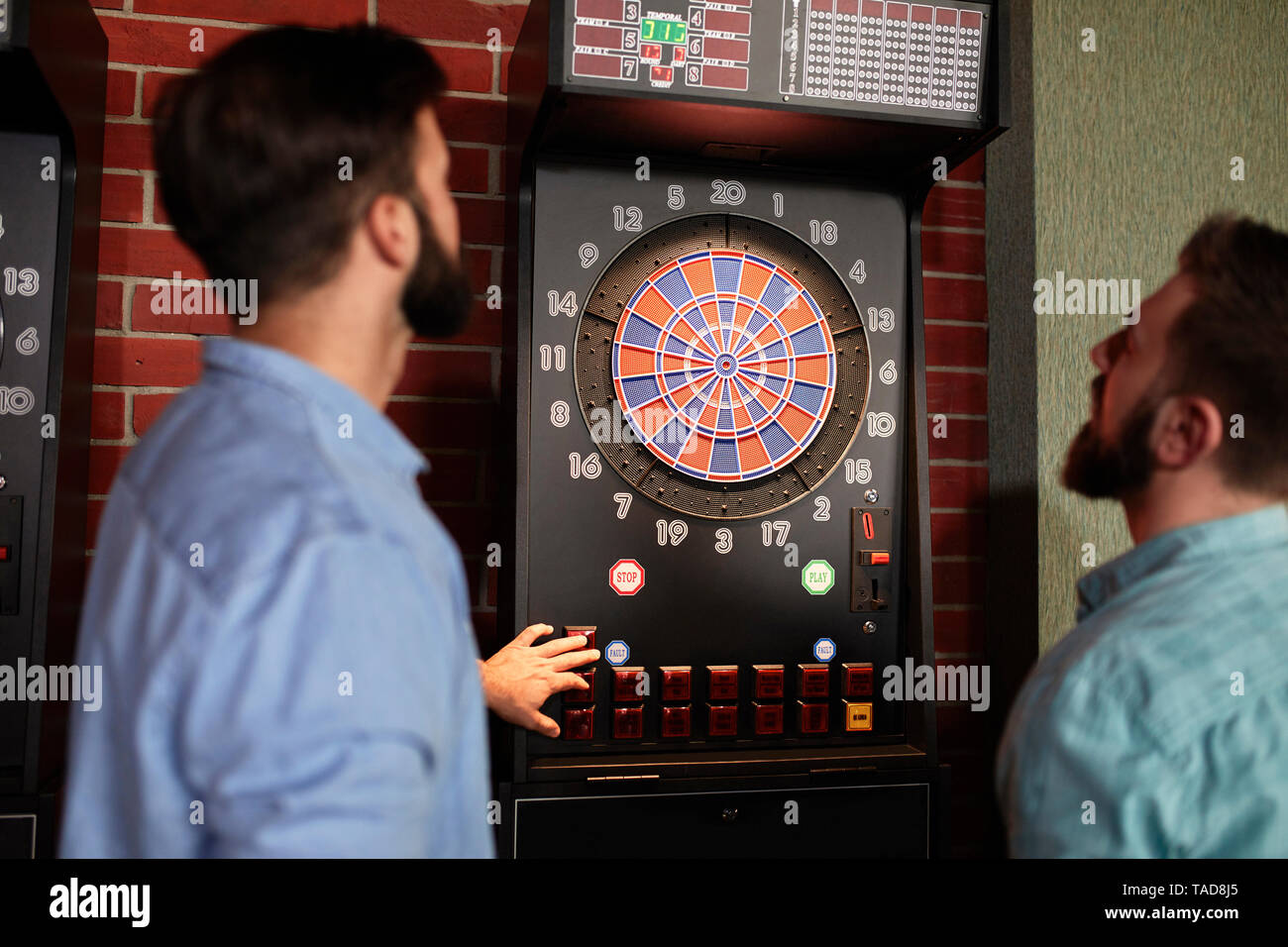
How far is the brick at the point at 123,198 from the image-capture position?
183 centimetres

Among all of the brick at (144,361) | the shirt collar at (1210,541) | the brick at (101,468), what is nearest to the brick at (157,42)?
the brick at (144,361)

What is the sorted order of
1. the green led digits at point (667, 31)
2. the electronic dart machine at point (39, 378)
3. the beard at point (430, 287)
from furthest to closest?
the green led digits at point (667, 31) → the electronic dart machine at point (39, 378) → the beard at point (430, 287)

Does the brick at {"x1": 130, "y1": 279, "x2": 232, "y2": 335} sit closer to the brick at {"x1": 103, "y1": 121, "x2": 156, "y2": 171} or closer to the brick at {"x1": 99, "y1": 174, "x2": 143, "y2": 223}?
the brick at {"x1": 99, "y1": 174, "x2": 143, "y2": 223}

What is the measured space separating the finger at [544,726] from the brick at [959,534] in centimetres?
104

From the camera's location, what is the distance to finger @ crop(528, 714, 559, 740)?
154 cm

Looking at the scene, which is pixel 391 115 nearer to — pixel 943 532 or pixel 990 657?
pixel 943 532

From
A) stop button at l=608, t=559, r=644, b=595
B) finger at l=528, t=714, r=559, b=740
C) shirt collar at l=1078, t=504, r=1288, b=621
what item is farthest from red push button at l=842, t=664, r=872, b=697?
shirt collar at l=1078, t=504, r=1288, b=621

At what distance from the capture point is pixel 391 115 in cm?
92

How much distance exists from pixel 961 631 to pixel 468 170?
1.50 m

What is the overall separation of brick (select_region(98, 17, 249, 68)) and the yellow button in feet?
5.68

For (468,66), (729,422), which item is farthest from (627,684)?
(468,66)

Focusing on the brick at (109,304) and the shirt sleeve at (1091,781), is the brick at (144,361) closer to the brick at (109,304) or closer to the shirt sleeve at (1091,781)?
the brick at (109,304)

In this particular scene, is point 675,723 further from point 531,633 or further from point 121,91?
point 121,91

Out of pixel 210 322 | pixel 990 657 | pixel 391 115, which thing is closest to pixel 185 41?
pixel 210 322
